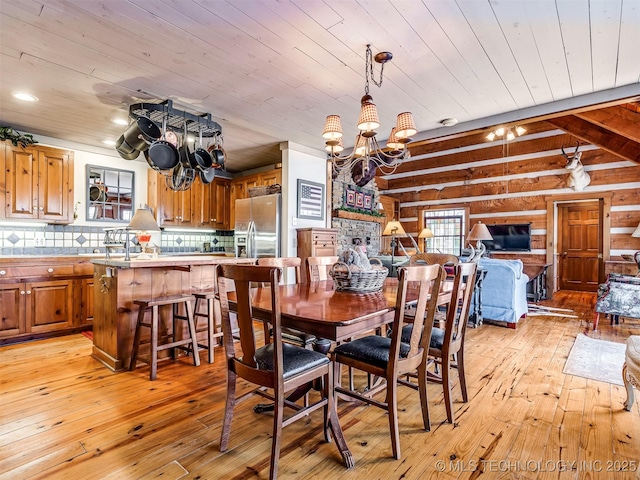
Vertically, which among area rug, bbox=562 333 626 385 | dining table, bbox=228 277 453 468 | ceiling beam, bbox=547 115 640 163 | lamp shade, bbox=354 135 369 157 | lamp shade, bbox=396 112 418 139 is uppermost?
ceiling beam, bbox=547 115 640 163

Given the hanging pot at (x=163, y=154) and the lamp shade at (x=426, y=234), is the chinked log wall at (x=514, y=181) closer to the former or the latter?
the lamp shade at (x=426, y=234)

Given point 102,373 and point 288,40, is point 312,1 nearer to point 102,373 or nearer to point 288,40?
point 288,40

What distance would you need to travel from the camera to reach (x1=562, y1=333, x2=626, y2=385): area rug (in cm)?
277

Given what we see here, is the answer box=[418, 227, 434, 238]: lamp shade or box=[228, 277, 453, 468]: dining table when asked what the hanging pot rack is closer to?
box=[228, 277, 453, 468]: dining table

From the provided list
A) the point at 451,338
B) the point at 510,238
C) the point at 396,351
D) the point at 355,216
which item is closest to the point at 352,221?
the point at 355,216

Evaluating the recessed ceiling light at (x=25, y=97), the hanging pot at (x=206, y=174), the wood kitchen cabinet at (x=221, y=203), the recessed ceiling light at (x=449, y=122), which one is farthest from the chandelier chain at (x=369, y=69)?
the wood kitchen cabinet at (x=221, y=203)

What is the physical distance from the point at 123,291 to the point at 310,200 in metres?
2.76

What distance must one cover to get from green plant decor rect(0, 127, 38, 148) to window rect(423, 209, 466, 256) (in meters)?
7.62

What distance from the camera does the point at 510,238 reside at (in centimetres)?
725

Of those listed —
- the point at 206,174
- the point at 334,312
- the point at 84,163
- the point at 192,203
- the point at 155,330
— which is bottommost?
the point at 155,330

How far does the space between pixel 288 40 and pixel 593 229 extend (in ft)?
26.1

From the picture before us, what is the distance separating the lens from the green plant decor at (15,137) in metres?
3.71

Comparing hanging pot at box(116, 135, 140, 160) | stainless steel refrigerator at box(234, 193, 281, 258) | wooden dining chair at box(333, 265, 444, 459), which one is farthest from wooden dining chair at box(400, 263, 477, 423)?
hanging pot at box(116, 135, 140, 160)

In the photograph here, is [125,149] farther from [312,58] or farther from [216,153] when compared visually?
[312,58]
